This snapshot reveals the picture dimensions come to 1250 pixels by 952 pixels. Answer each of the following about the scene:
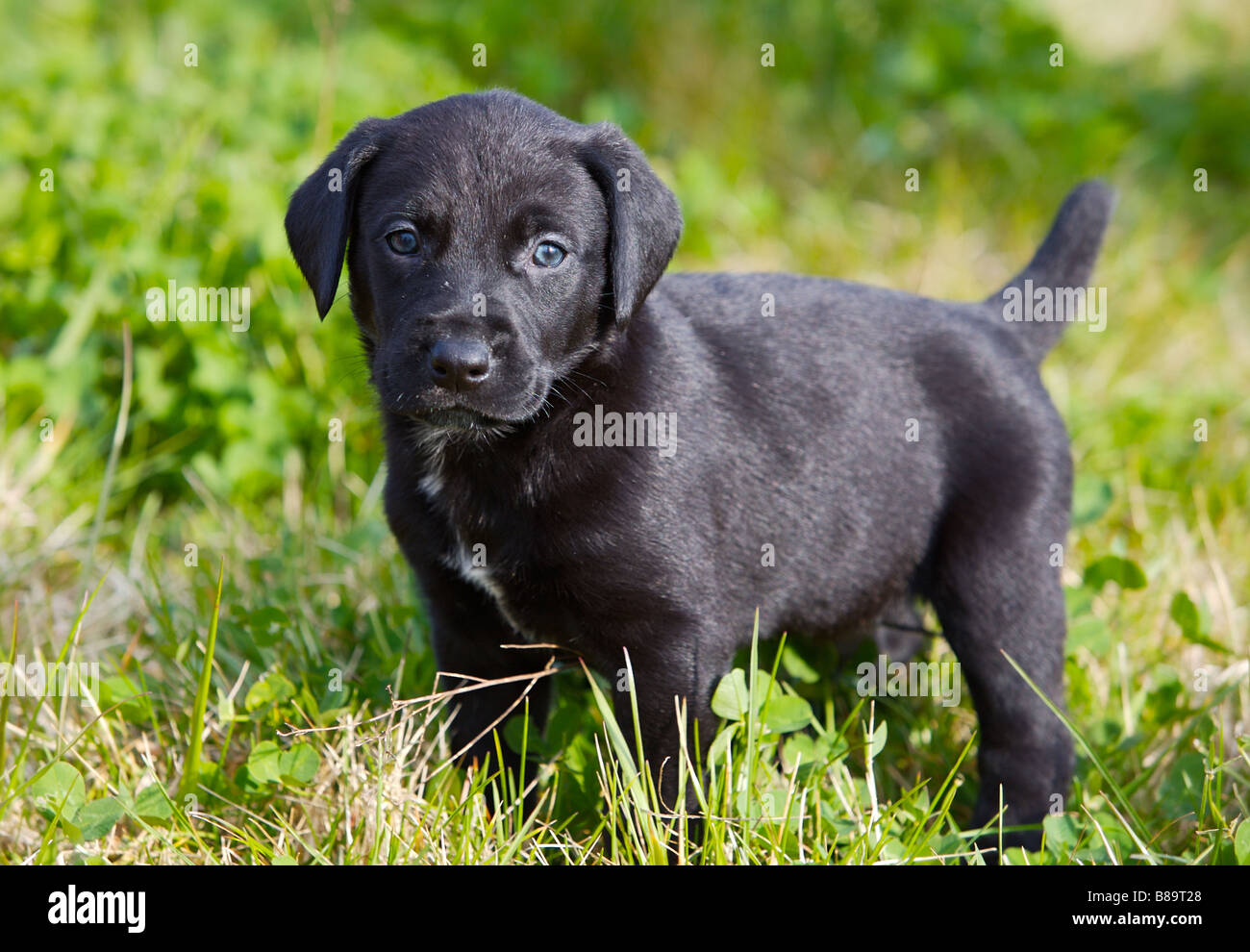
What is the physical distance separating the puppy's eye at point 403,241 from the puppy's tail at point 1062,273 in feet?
5.42

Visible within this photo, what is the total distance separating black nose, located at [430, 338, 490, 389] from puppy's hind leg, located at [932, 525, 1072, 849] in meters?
1.34

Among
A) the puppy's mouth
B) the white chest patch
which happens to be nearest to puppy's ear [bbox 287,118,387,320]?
the puppy's mouth

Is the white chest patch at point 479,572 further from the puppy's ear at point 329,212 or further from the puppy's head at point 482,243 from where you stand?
the puppy's ear at point 329,212

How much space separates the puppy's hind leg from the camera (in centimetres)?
314

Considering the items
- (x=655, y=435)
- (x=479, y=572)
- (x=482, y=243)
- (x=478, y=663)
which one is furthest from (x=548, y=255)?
(x=478, y=663)

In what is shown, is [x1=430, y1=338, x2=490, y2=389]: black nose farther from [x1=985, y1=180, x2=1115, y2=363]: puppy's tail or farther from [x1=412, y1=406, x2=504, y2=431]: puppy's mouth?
[x1=985, y1=180, x2=1115, y2=363]: puppy's tail

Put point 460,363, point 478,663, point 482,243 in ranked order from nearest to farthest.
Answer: point 460,363 < point 482,243 < point 478,663

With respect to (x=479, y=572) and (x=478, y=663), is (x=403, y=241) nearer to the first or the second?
(x=479, y=572)

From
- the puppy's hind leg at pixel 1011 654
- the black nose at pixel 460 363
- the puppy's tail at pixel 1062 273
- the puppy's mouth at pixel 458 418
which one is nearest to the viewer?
the black nose at pixel 460 363

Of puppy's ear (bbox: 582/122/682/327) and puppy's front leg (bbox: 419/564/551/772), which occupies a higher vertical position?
puppy's ear (bbox: 582/122/682/327)

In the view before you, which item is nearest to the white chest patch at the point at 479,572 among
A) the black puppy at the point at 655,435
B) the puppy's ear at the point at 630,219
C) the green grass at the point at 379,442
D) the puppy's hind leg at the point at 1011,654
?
the black puppy at the point at 655,435

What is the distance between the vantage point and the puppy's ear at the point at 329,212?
2.76 meters

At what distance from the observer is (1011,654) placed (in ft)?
10.4

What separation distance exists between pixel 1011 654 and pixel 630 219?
1.43m
